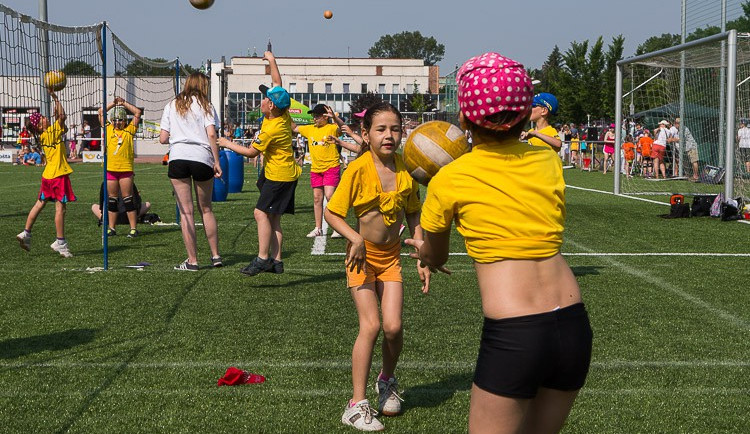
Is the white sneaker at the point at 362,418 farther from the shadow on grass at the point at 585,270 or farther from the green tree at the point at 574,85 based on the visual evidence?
the green tree at the point at 574,85

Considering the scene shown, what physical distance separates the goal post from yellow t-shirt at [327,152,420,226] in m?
13.2

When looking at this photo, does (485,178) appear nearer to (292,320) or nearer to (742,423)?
(742,423)

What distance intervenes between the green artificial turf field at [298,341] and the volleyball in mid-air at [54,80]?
83.8 inches

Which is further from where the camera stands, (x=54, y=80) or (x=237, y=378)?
(x=54, y=80)

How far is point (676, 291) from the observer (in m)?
9.05

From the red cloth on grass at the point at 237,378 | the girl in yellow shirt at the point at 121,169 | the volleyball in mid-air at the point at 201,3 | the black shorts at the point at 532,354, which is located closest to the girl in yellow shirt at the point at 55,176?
the girl in yellow shirt at the point at 121,169

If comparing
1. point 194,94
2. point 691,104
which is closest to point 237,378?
point 194,94

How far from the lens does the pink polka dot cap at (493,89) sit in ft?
10.2

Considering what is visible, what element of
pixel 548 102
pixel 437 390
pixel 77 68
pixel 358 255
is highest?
pixel 77 68

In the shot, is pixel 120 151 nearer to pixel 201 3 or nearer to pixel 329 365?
pixel 201 3

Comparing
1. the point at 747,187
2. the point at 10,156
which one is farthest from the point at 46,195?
the point at 10,156

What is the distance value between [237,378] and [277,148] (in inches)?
189

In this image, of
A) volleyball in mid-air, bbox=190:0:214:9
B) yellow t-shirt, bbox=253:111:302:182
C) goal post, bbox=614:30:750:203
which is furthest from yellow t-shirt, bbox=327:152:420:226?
goal post, bbox=614:30:750:203

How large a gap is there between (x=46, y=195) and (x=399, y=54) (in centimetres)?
17870
